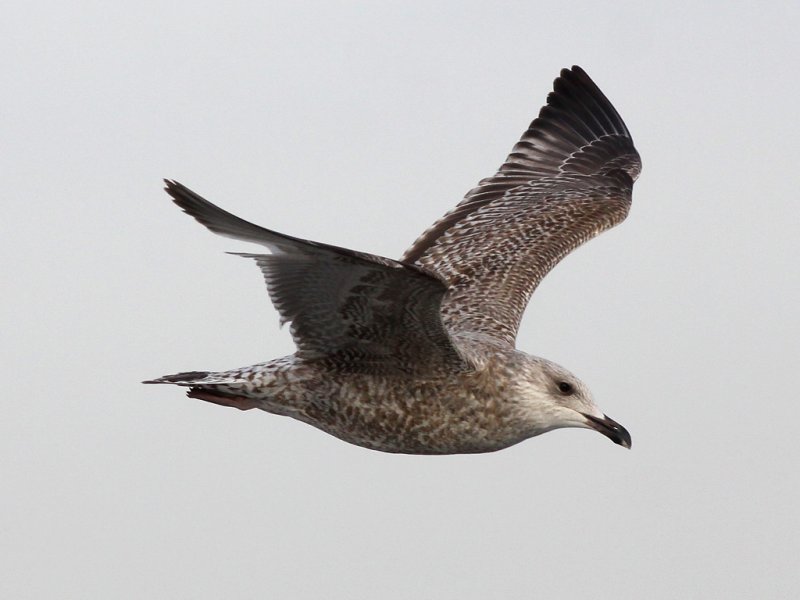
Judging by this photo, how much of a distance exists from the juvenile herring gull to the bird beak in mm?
11

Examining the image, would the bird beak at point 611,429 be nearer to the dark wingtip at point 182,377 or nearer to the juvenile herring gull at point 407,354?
the juvenile herring gull at point 407,354

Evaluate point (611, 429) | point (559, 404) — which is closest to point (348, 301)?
point (559, 404)

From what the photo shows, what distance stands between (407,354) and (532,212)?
15.7 ft

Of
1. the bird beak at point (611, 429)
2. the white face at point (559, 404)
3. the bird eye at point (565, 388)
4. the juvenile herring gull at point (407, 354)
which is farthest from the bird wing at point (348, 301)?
the bird beak at point (611, 429)

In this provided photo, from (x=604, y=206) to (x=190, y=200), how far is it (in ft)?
26.5

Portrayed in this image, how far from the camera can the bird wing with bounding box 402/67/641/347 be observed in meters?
15.6

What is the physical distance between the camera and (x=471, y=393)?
13.1 metres

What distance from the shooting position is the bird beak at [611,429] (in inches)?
516

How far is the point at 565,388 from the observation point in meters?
13.3

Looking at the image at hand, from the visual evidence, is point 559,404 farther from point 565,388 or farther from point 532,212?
point 532,212

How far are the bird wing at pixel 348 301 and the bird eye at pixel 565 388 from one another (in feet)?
3.06

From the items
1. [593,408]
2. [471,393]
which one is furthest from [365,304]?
[593,408]

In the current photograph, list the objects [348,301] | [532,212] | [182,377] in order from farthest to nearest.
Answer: [532,212] → [182,377] → [348,301]

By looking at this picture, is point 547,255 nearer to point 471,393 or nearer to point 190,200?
point 471,393
